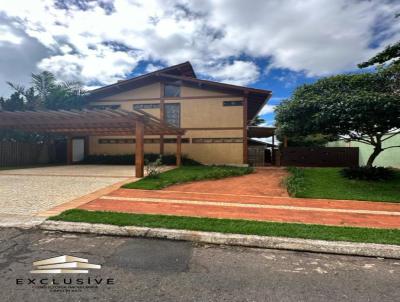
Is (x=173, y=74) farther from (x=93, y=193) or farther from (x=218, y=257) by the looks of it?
(x=218, y=257)

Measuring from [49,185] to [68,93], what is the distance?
11.5 metres

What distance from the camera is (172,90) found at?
17.1 metres

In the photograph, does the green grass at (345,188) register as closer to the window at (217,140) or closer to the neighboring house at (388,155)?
the neighboring house at (388,155)

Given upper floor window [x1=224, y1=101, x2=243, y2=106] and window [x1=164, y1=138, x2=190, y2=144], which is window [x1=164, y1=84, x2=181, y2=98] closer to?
window [x1=164, y1=138, x2=190, y2=144]

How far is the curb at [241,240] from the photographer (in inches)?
127

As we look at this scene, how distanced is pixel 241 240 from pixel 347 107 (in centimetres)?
635

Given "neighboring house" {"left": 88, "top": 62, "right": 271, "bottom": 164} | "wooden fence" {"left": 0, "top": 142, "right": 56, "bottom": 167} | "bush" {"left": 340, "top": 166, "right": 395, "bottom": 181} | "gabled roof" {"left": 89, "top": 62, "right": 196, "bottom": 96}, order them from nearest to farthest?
1. "bush" {"left": 340, "top": 166, "right": 395, "bottom": 181}
2. "wooden fence" {"left": 0, "top": 142, "right": 56, "bottom": 167}
3. "neighboring house" {"left": 88, "top": 62, "right": 271, "bottom": 164}
4. "gabled roof" {"left": 89, "top": 62, "right": 196, "bottom": 96}

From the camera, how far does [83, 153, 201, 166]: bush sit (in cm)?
1606

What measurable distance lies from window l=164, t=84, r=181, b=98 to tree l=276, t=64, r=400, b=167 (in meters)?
9.00

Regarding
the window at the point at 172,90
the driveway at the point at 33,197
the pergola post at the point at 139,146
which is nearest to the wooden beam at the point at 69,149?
the window at the point at 172,90

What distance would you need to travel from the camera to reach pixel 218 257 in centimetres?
308

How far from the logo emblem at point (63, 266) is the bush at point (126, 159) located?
1280 cm

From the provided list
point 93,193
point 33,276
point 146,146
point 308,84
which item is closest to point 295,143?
point 308,84

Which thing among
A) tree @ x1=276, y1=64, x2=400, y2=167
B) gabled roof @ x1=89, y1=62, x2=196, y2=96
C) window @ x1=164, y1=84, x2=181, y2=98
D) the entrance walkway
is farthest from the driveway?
gabled roof @ x1=89, y1=62, x2=196, y2=96
